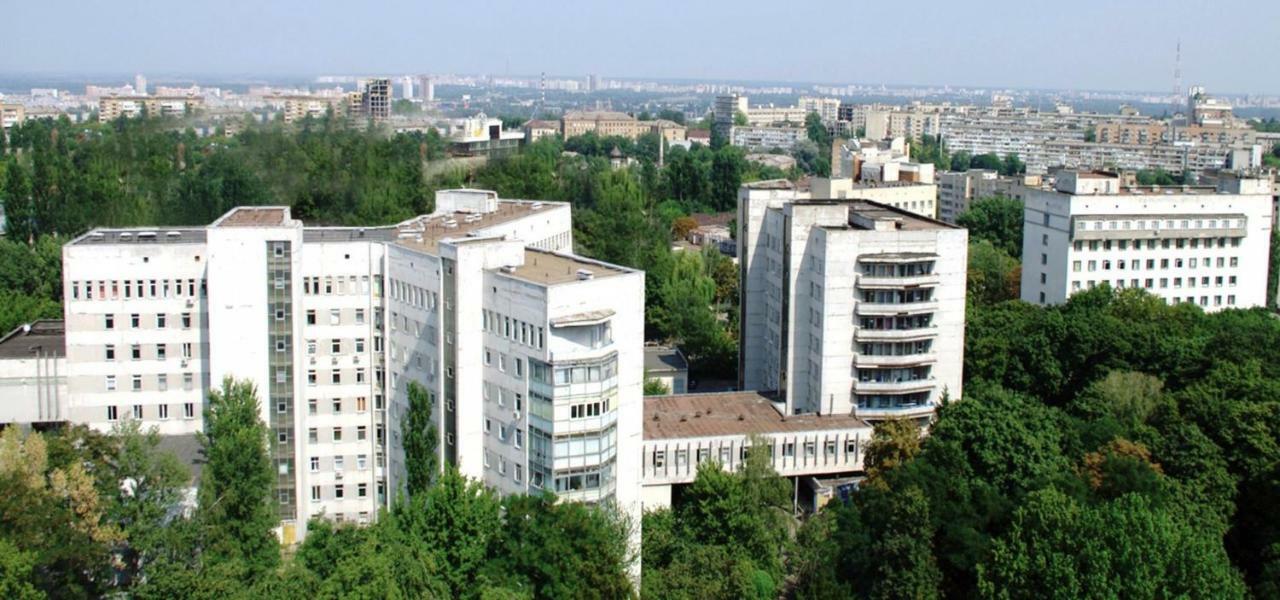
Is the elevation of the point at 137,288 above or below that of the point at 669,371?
above

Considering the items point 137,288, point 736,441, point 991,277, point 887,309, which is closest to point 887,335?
point 887,309

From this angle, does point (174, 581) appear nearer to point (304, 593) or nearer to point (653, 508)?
point (304, 593)

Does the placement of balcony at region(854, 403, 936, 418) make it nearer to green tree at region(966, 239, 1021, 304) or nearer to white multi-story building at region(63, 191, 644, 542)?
white multi-story building at region(63, 191, 644, 542)

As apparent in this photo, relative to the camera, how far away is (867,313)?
29.6m

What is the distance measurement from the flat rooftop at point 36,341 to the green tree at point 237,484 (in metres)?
5.09

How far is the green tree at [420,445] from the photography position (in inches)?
933

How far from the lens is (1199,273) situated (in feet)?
137

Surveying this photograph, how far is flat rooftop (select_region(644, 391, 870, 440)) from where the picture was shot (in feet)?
94.5

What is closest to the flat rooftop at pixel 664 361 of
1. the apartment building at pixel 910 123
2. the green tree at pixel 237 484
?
the green tree at pixel 237 484

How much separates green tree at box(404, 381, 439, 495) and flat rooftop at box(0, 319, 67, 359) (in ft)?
27.4

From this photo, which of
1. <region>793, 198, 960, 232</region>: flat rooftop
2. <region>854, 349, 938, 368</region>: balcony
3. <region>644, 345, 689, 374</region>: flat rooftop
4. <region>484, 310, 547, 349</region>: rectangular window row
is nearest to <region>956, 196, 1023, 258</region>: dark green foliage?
<region>644, 345, 689, 374</region>: flat rooftop

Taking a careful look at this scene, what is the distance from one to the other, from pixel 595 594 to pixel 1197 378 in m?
16.3

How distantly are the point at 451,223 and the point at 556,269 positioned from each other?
23.5ft

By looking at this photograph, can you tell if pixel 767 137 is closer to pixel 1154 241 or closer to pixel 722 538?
pixel 1154 241
